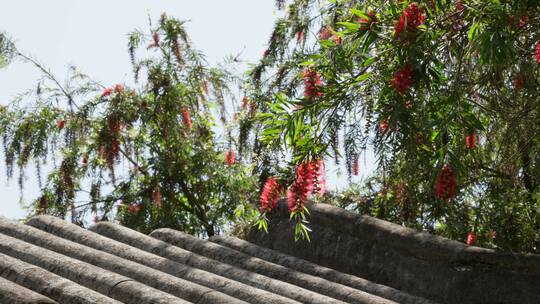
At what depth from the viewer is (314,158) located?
7223 millimetres

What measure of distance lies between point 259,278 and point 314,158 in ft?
3.19

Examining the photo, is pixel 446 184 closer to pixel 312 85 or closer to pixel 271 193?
pixel 312 85

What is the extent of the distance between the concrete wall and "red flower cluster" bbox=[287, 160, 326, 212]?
753 millimetres

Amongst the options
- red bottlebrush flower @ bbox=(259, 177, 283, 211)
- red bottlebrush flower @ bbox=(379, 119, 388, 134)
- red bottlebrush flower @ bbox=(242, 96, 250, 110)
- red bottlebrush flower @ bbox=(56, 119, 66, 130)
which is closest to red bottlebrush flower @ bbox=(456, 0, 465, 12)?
red bottlebrush flower @ bbox=(379, 119, 388, 134)

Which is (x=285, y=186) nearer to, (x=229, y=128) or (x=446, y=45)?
(x=446, y=45)

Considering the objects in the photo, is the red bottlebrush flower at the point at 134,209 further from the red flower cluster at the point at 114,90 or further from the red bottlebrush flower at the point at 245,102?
A: the red bottlebrush flower at the point at 245,102

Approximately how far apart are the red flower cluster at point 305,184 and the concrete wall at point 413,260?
0.75 metres

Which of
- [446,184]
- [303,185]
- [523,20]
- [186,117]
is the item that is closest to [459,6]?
[523,20]

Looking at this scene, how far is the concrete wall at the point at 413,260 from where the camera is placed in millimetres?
6766

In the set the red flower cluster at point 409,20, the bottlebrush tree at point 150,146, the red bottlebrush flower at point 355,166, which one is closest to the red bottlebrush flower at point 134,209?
the bottlebrush tree at point 150,146

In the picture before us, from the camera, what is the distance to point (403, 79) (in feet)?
21.0

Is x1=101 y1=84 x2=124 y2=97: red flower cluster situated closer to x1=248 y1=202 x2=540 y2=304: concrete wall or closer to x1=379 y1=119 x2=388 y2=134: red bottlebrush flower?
x1=248 y1=202 x2=540 y2=304: concrete wall

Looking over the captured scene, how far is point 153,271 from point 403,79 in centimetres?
213

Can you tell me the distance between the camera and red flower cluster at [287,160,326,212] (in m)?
7.10
